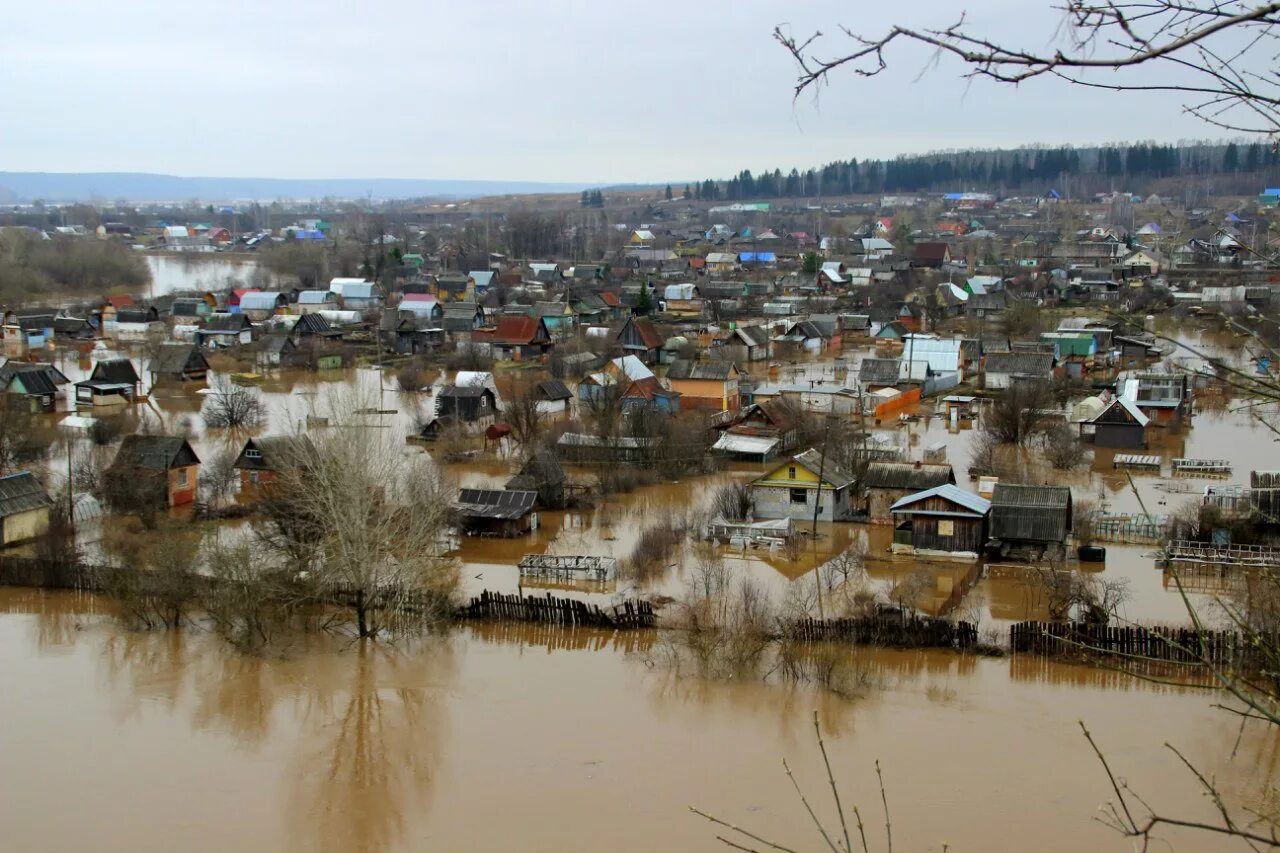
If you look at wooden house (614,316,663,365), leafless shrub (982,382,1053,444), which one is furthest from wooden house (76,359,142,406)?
leafless shrub (982,382,1053,444)

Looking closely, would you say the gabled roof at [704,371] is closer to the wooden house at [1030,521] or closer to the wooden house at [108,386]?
the wooden house at [1030,521]

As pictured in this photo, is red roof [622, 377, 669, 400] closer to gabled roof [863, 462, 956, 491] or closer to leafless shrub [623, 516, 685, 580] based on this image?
gabled roof [863, 462, 956, 491]

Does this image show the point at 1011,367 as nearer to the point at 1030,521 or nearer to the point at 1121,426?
the point at 1121,426

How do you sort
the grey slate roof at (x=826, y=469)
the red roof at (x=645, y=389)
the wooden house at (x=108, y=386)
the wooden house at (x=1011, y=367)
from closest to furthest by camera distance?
the grey slate roof at (x=826, y=469) < the red roof at (x=645, y=389) < the wooden house at (x=108, y=386) < the wooden house at (x=1011, y=367)

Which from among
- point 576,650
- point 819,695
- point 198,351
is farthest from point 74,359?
point 819,695

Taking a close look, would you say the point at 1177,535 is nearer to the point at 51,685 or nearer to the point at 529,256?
the point at 51,685

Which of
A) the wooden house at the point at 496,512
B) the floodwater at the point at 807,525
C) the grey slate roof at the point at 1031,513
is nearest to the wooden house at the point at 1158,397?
the floodwater at the point at 807,525
